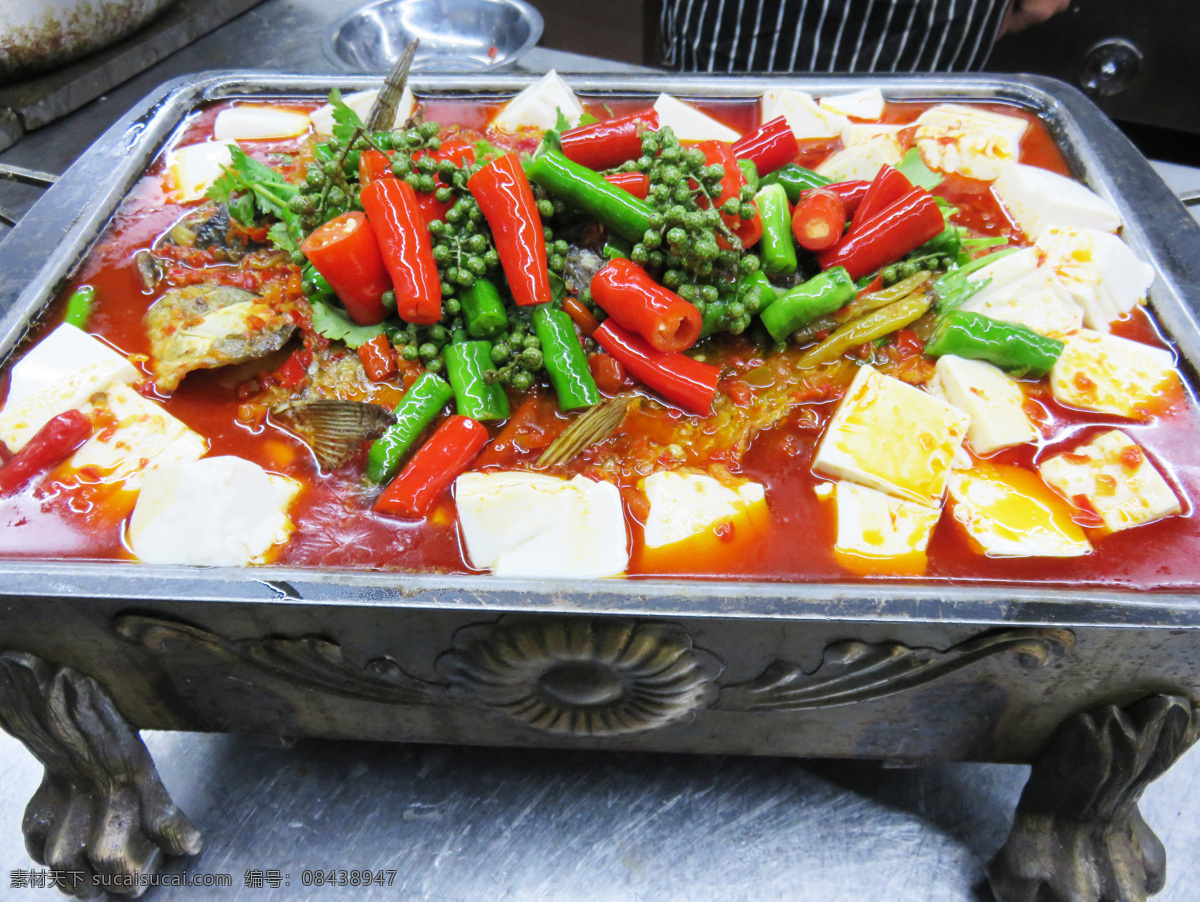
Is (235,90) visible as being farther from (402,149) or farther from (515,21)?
(515,21)

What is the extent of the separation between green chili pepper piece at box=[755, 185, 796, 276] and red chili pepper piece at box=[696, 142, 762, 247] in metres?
0.03

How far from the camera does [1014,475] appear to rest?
1.77 m

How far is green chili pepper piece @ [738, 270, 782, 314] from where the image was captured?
195cm

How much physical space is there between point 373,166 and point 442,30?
118 inches

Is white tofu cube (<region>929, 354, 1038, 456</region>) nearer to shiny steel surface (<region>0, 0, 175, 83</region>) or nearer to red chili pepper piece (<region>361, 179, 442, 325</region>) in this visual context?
red chili pepper piece (<region>361, 179, 442, 325</region>)

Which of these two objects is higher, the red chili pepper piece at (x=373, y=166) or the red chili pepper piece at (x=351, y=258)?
the red chili pepper piece at (x=373, y=166)

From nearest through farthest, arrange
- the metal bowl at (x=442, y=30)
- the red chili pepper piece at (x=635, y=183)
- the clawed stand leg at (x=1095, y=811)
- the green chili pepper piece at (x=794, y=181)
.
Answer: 1. the clawed stand leg at (x=1095, y=811)
2. the red chili pepper piece at (x=635, y=183)
3. the green chili pepper piece at (x=794, y=181)
4. the metal bowl at (x=442, y=30)

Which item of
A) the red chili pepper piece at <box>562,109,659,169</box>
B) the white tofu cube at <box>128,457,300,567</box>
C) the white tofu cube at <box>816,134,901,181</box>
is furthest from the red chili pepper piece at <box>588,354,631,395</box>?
the white tofu cube at <box>816,134,901,181</box>

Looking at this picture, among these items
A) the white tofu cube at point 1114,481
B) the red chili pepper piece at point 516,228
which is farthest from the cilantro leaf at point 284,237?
the white tofu cube at point 1114,481

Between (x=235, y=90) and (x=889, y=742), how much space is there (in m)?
3.26

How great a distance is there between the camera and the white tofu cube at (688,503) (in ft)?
5.43

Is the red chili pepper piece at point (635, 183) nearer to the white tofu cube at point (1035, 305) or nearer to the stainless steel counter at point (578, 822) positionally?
the white tofu cube at point (1035, 305)

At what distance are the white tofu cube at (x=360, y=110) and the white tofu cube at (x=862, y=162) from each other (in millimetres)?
1497

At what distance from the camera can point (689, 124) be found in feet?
8.70
